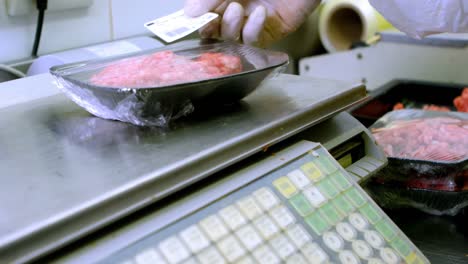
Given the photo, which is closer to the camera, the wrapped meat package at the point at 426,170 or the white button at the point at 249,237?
the white button at the point at 249,237

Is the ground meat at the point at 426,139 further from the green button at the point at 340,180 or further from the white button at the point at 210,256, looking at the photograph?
the white button at the point at 210,256

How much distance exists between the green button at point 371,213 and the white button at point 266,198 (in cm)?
11

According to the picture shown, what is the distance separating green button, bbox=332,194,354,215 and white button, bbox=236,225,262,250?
0.12 m

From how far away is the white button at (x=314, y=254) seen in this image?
536 millimetres

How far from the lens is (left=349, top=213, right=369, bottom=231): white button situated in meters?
0.59

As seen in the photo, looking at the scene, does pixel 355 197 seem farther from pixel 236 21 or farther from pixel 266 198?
pixel 236 21

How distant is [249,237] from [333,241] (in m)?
0.10

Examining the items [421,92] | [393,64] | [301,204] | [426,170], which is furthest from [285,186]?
[393,64]

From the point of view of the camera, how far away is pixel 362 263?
0.56 meters

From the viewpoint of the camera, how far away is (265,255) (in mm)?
511

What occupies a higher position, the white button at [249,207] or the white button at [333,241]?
the white button at [249,207]

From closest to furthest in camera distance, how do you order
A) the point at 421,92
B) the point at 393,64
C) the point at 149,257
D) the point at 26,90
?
the point at 149,257 < the point at 26,90 < the point at 421,92 < the point at 393,64

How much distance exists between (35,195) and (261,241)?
0.20m

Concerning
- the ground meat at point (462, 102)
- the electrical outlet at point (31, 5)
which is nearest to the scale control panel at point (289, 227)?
the electrical outlet at point (31, 5)
